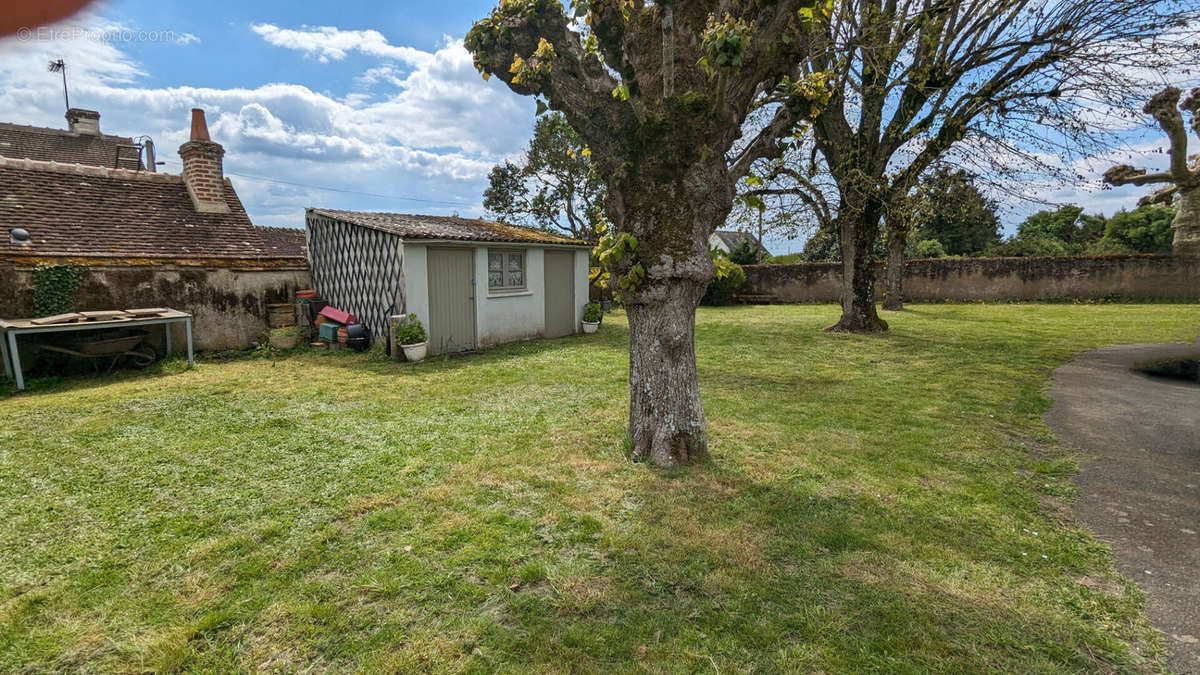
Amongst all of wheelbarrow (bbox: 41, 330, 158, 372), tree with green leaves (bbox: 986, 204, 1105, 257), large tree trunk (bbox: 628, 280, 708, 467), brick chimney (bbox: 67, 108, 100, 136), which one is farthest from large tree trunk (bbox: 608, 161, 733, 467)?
tree with green leaves (bbox: 986, 204, 1105, 257)

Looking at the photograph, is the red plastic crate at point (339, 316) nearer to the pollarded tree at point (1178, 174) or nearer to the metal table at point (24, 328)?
the metal table at point (24, 328)

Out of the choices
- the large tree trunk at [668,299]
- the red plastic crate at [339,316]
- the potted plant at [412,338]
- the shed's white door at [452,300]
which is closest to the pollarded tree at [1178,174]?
the large tree trunk at [668,299]

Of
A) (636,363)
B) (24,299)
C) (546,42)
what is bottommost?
(636,363)

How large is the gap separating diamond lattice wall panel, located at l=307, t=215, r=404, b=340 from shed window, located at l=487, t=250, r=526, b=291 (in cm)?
212

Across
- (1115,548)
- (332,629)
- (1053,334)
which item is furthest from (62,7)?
(1053,334)

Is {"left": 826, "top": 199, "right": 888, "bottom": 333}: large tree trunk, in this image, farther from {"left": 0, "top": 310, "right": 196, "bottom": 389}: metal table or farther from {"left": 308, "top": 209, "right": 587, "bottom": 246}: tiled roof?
{"left": 0, "top": 310, "right": 196, "bottom": 389}: metal table

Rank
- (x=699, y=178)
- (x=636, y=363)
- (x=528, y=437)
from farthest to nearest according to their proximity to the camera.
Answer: (x=528, y=437) < (x=636, y=363) < (x=699, y=178)

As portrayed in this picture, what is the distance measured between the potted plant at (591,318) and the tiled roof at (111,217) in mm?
7591

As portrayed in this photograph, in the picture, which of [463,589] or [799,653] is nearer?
[799,653]

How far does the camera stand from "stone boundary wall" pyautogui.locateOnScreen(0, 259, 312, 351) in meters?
8.45

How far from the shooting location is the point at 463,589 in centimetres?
269

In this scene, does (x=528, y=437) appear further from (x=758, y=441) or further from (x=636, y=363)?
(x=758, y=441)

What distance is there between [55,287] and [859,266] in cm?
1658

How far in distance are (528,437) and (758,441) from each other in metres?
2.36
